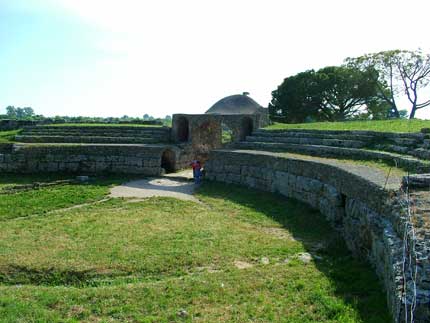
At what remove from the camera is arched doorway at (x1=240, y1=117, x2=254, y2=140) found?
20.1 metres

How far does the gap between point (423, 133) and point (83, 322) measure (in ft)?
34.7

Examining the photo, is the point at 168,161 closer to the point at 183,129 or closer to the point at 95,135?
the point at 183,129

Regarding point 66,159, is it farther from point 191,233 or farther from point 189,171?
point 191,233

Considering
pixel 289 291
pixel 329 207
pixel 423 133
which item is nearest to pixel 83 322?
pixel 289 291

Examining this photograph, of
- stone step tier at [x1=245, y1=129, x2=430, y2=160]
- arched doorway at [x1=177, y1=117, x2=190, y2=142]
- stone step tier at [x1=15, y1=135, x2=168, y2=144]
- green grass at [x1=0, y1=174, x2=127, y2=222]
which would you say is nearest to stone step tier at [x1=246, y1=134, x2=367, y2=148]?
stone step tier at [x1=245, y1=129, x2=430, y2=160]

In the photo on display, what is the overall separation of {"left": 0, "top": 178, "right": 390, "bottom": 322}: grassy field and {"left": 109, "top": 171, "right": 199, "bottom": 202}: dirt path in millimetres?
2731

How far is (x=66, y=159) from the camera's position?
18875 millimetres

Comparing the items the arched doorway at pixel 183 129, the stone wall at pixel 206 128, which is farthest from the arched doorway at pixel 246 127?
the arched doorway at pixel 183 129

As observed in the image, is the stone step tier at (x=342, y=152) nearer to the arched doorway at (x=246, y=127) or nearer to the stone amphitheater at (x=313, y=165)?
the stone amphitheater at (x=313, y=165)

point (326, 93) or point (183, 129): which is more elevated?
point (326, 93)

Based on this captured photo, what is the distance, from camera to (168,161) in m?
20.5

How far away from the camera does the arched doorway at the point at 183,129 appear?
21.7 m

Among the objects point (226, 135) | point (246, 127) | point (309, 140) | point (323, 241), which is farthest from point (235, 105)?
point (323, 241)

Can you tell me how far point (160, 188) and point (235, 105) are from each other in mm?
11675
